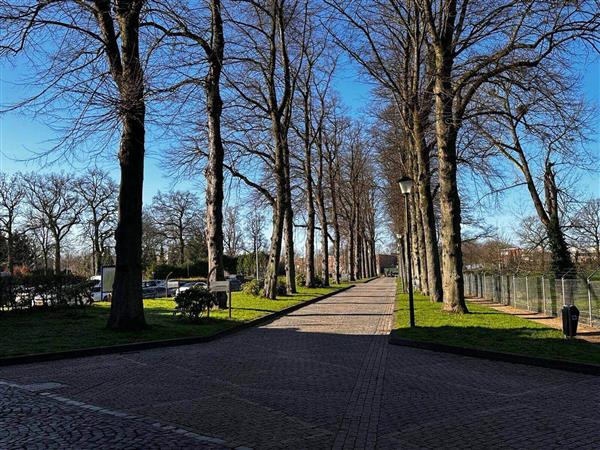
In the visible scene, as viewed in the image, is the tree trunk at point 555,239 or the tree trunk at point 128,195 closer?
the tree trunk at point 128,195

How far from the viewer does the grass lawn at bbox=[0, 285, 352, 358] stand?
12008 millimetres

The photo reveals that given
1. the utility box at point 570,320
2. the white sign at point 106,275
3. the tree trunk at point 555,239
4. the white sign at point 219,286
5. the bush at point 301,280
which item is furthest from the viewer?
the bush at point 301,280

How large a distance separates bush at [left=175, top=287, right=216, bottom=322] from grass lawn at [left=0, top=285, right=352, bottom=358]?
0.92 ft

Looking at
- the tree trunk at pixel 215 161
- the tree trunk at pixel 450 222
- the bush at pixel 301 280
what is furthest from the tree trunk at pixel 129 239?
the bush at pixel 301 280

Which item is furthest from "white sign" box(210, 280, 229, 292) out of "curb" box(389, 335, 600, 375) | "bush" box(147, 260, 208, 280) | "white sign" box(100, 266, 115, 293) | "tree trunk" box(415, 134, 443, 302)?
"bush" box(147, 260, 208, 280)

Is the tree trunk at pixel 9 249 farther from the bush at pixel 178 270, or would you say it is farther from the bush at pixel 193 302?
the bush at pixel 193 302

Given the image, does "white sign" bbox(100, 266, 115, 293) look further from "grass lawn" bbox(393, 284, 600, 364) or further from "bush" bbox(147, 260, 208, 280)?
"bush" bbox(147, 260, 208, 280)

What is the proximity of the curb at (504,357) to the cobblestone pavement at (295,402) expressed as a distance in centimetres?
28

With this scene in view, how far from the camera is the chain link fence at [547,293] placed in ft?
55.0

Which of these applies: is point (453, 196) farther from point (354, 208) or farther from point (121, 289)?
point (354, 208)

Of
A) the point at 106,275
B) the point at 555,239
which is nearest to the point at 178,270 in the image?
the point at 106,275

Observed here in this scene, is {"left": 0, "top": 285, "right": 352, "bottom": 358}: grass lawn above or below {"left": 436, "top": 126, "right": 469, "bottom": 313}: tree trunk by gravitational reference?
below

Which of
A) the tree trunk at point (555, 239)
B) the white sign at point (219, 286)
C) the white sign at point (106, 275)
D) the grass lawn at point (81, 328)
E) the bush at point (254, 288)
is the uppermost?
the tree trunk at point (555, 239)

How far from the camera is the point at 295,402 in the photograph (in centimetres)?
729
